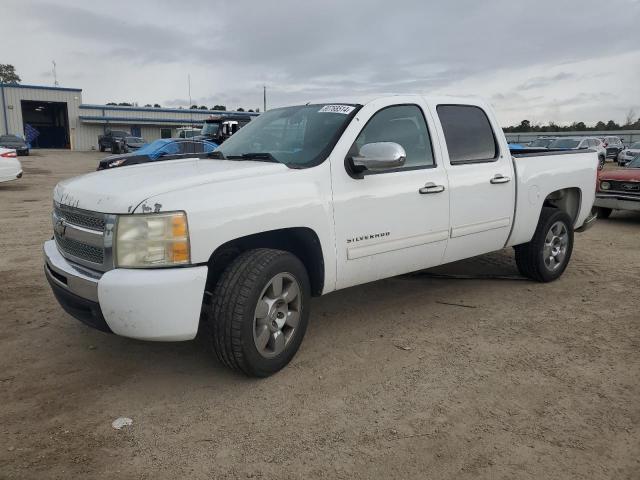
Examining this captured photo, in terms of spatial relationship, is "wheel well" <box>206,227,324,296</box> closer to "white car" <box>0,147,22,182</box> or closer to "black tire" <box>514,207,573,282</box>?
"black tire" <box>514,207,573,282</box>

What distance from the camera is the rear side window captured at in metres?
4.56

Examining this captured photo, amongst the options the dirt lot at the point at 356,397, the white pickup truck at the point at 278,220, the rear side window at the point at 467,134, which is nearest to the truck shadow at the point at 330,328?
the dirt lot at the point at 356,397

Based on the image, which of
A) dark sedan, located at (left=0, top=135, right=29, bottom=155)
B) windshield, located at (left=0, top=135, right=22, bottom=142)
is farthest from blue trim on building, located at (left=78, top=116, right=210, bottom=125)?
windshield, located at (left=0, top=135, right=22, bottom=142)

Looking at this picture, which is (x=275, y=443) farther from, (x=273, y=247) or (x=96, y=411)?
(x=273, y=247)

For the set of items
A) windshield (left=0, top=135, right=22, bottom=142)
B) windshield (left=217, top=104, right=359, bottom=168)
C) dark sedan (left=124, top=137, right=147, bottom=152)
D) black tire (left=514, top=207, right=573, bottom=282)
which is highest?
windshield (left=0, top=135, right=22, bottom=142)

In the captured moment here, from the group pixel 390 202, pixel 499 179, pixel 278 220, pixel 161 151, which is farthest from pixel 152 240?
pixel 161 151

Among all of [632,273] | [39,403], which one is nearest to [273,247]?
[39,403]

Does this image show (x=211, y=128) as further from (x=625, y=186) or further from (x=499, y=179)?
(x=499, y=179)

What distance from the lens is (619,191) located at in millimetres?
10156

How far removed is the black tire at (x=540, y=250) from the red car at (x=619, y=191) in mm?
5145

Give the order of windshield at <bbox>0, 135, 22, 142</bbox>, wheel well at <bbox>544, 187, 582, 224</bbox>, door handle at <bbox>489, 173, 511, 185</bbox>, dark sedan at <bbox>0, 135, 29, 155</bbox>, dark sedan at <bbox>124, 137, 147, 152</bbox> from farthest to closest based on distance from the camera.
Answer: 1. windshield at <bbox>0, 135, 22, 142</bbox>
2. dark sedan at <bbox>0, 135, 29, 155</bbox>
3. dark sedan at <bbox>124, 137, 147, 152</bbox>
4. wheel well at <bbox>544, 187, 582, 224</bbox>
5. door handle at <bbox>489, 173, 511, 185</bbox>

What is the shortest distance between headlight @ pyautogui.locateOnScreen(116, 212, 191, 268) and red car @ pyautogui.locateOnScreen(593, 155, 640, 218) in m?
9.53

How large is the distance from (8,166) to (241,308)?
14.7 metres

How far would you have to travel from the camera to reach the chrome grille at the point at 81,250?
3.13 metres
